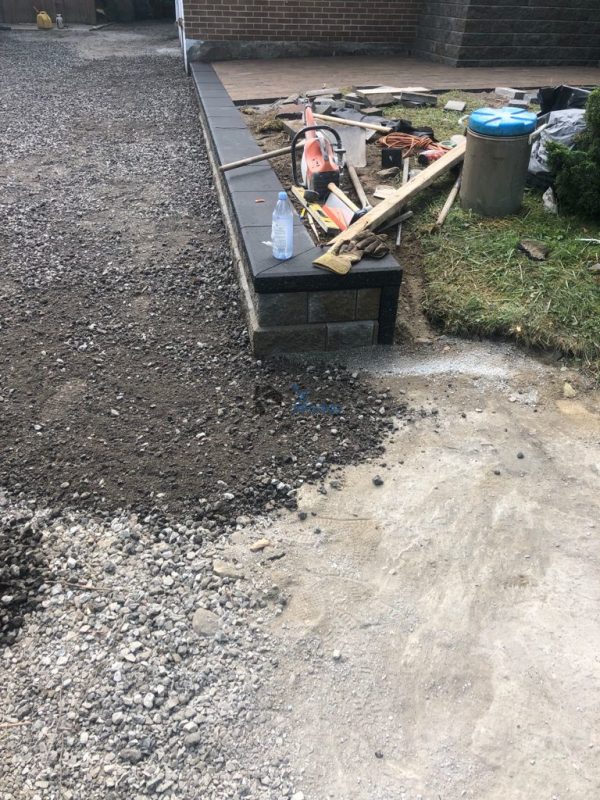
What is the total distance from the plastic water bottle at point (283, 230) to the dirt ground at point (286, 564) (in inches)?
24.4

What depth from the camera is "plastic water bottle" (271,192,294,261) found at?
3339 millimetres

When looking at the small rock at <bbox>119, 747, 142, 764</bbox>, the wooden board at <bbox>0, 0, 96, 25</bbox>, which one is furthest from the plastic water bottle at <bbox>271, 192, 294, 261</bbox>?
the wooden board at <bbox>0, 0, 96, 25</bbox>

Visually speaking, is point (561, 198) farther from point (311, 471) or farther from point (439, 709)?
point (439, 709)

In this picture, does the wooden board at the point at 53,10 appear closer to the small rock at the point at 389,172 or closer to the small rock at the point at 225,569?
the small rock at the point at 389,172

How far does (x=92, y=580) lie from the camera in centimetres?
227

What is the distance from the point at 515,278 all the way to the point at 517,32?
8904 millimetres

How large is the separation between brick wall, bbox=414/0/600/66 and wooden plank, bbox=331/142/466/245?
21.7 feet

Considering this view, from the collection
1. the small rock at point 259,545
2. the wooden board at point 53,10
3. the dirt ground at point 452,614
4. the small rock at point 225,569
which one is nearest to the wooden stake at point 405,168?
the dirt ground at point 452,614

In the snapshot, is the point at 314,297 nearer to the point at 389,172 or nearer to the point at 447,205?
the point at 447,205

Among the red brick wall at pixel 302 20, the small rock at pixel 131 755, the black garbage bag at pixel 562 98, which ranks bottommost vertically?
the small rock at pixel 131 755

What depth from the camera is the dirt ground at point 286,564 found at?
1751 millimetres

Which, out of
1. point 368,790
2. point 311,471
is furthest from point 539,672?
point 311,471

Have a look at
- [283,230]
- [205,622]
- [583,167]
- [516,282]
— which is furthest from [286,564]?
[583,167]

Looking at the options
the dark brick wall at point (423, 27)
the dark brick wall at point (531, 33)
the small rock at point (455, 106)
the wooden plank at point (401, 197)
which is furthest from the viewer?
the dark brick wall at point (423, 27)
